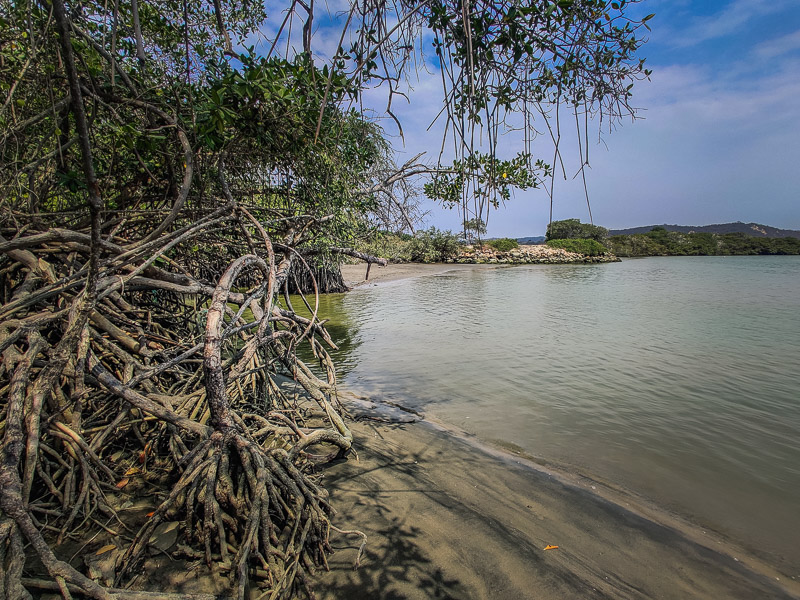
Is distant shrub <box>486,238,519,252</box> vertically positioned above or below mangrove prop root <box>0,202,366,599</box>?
above

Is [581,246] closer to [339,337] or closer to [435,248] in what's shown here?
[435,248]

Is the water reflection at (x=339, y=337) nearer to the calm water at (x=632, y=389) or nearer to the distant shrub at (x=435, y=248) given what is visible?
the calm water at (x=632, y=389)

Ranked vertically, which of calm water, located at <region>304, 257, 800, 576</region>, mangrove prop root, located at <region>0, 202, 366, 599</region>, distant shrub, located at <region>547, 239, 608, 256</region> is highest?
distant shrub, located at <region>547, 239, 608, 256</region>

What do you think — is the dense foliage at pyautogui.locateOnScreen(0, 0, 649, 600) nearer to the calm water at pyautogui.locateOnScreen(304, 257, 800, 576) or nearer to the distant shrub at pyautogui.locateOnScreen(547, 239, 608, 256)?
the calm water at pyautogui.locateOnScreen(304, 257, 800, 576)

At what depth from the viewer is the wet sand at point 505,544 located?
7.97 ft

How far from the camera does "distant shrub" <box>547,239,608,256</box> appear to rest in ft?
165

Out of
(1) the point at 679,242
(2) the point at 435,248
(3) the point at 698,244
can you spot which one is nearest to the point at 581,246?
(2) the point at 435,248

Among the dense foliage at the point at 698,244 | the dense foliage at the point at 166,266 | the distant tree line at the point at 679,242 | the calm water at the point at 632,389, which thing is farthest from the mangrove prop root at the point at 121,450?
the dense foliage at the point at 698,244

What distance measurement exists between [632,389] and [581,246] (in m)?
49.5

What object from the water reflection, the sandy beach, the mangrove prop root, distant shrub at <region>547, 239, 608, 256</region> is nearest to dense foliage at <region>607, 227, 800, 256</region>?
distant shrub at <region>547, 239, 608, 256</region>

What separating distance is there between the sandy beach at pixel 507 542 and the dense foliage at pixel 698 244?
67.9m

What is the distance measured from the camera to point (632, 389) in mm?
6777

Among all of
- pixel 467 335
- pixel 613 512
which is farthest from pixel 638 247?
pixel 613 512

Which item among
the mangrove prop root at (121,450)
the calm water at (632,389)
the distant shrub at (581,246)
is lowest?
the calm water at (632,389)
